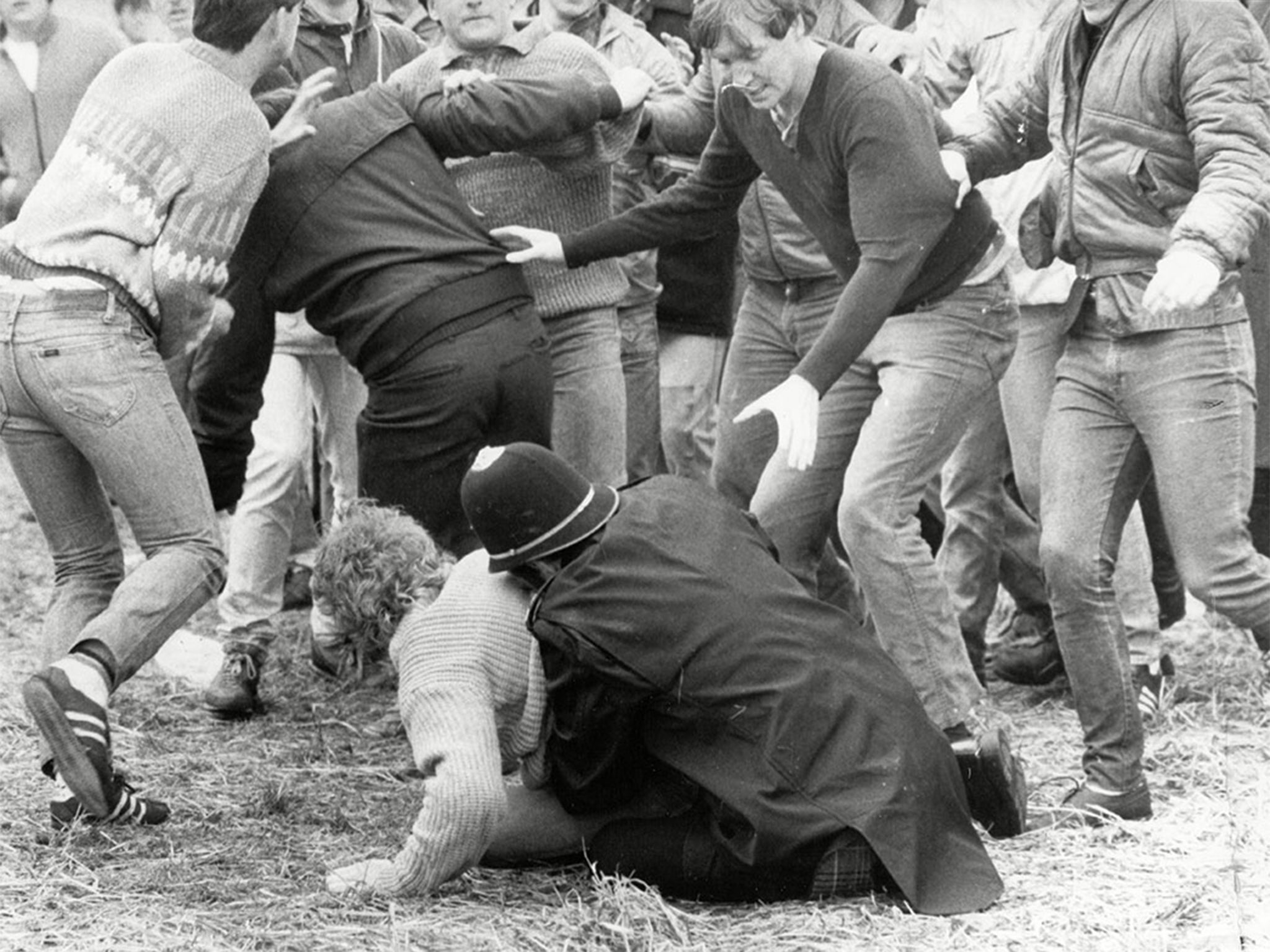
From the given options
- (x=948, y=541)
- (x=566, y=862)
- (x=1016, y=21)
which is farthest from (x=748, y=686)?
(x=1016, y=21)

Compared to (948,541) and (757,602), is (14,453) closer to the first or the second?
(757,602)

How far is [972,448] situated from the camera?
637cm

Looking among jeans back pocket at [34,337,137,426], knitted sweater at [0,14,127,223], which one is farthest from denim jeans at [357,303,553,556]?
Answer: knitted sweater at [0,14,127,223]

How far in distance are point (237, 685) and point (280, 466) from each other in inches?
28.7

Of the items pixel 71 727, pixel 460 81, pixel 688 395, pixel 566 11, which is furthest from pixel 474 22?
pixel 71 727

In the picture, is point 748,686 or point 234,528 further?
point 234,528

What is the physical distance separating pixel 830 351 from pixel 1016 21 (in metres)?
2.12

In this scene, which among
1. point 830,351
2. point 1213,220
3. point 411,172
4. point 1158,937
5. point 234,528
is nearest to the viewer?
point 1158,937

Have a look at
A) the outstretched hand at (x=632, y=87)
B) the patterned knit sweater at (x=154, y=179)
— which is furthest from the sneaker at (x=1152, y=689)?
the patterned knit sweater at (x=154, y=179)

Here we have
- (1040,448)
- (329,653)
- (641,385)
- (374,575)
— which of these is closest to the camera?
Answer: (374,575)

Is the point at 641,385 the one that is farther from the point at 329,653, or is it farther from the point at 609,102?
the point at 329,653

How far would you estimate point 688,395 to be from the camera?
7227mm

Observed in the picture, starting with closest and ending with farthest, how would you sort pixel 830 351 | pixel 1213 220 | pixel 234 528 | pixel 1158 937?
pixel 1158 937
pixel 1213 220
pixel 830 351
pixel 234 528

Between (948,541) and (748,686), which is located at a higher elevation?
(748,686)
